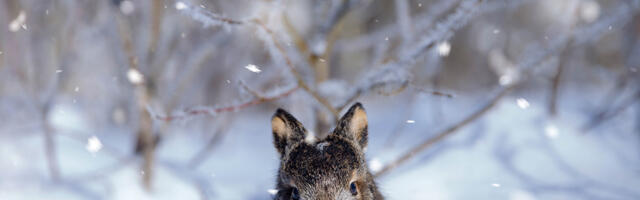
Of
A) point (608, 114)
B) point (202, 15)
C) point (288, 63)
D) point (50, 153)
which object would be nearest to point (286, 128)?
point (288, 63)

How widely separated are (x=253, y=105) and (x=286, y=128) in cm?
234

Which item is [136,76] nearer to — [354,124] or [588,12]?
[354,124]

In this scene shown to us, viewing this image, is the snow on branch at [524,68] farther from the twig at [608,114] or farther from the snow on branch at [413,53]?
the twig at [608,114]

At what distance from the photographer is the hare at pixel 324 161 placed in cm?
241

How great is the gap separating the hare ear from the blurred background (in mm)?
334

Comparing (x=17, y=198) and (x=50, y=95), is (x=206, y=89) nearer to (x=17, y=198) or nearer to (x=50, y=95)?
(x=50, y=95)

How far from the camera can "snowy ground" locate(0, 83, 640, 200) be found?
4410 mm

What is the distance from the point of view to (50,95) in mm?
4562

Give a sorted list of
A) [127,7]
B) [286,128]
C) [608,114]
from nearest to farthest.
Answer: [286,128] < [127,7] < [608,114]

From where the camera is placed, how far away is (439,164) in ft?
16.1

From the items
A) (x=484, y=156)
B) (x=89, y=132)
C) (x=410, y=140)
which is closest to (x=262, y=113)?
(x=89, y=132)

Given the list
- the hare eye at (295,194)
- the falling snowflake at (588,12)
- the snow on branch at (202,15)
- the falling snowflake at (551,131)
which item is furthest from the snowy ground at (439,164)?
the snow on branch at (202,15)

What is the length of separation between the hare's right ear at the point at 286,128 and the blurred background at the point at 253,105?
29 centimetres

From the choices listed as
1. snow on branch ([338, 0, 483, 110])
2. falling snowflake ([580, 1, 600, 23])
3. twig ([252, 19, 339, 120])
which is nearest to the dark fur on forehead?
twig ([252, 19, 339, 120])
